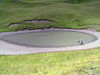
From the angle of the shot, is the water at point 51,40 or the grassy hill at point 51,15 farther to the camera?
the grassy hill at point 51,15

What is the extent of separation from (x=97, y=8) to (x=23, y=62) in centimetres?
7579

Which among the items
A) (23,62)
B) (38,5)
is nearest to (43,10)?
(38,5)

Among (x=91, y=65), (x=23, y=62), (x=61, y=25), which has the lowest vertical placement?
(x=61, y=25)

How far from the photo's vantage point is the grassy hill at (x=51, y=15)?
65.5m

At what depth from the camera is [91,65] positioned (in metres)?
19.8

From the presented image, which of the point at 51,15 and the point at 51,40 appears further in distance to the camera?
the point at 51,15

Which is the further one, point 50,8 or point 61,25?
point 50,8

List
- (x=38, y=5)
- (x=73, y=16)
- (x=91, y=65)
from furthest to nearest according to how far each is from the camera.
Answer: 1. (x=38, y=5)
2. (x=73, y=16)
3. (x=91, y=65)

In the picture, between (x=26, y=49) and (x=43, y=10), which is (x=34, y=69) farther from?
(x=43, y=10)

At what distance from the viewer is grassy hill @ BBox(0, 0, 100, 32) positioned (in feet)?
215

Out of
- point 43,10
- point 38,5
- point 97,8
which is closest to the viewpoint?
point 43,10

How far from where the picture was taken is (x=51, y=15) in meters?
75.3

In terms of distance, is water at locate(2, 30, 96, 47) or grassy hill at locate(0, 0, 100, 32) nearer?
water at locate(2, 30, 96, 47)

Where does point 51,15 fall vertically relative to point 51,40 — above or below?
above
